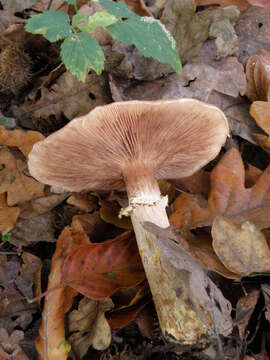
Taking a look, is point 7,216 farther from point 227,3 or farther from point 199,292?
point 227,3

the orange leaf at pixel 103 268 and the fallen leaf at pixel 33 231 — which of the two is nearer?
the orange leaf at pixel 103 268

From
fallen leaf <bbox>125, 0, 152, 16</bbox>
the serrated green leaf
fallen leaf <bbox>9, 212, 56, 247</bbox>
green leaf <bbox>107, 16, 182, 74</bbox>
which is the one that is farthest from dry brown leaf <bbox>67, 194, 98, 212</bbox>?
fallen leaf <bbox>125, 0, 152, 16</bbox>

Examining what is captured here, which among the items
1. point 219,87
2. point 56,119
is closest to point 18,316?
point 56,119

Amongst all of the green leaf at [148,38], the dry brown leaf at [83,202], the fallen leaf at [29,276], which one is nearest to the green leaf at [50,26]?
the green leaf at [148,38]

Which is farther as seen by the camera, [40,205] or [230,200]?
[40,205]

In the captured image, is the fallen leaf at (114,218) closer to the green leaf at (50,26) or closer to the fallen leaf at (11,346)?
the fallen leaf at (11,346)

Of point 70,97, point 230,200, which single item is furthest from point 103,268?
point 70,97
